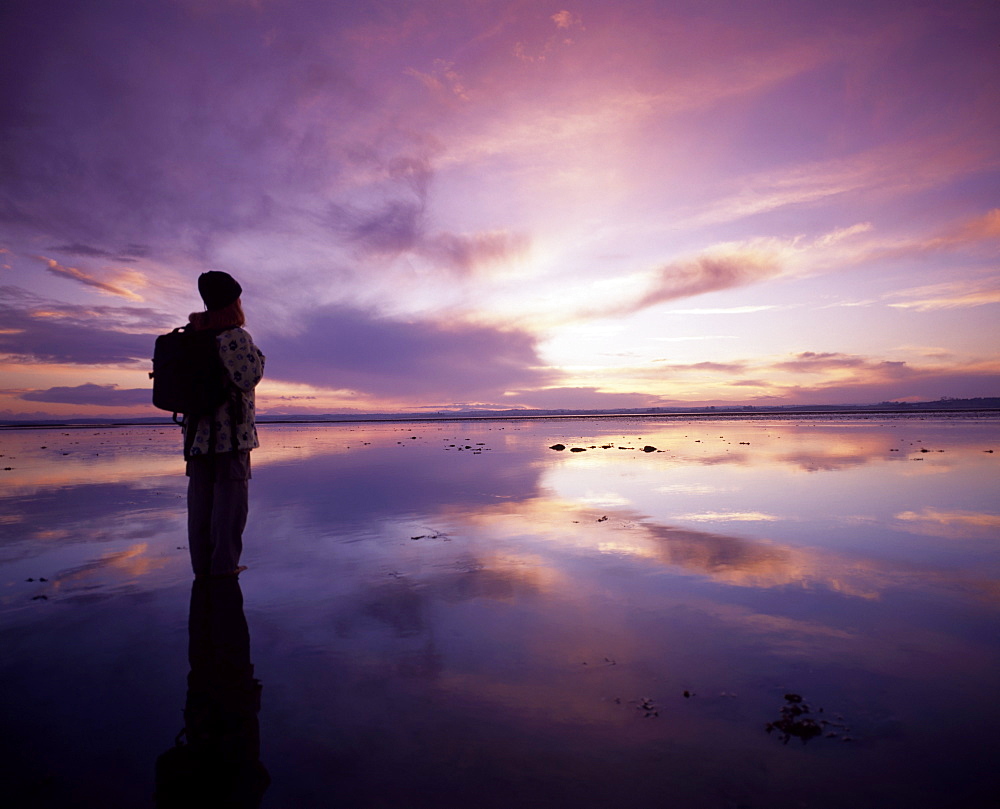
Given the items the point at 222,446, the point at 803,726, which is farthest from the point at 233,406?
the point at 803,726

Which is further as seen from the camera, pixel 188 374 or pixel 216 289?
pixel 216 289

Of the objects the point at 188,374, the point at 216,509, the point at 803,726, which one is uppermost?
the point at 188,374

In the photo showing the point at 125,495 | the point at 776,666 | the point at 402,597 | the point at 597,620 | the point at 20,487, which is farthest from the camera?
the point at 20,487

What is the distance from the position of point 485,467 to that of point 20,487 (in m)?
→ 13.5

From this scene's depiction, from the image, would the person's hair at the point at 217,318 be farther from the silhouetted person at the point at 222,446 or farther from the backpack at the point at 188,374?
the backpack at the point at 188,374

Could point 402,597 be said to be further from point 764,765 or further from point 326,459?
point 326,459

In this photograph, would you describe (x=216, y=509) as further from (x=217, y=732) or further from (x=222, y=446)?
(x=217, y=732)

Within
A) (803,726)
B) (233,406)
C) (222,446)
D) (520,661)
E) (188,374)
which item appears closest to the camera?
(803,726)

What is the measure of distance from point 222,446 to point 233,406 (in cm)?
47

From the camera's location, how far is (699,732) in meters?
3.27

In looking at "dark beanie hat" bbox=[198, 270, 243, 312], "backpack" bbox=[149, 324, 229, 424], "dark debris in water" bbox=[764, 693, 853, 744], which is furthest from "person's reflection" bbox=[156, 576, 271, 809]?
"dark beanie hat" bbox=[198, 270, 243, 312]

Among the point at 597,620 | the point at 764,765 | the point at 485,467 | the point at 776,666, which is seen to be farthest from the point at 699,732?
the point at 485,467

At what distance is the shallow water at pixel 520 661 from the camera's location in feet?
9.51

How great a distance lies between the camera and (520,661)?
4.23m
